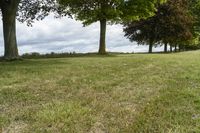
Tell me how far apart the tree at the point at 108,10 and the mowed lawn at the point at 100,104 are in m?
19.9

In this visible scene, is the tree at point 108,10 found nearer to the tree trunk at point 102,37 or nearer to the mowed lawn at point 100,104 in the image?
the tree trunk at point 102,37

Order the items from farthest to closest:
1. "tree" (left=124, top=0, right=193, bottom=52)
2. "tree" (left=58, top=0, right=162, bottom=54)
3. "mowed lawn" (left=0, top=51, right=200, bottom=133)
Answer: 1. "tree" (left=124, top=0, right=193, bottom=52)
2. "tree" (left=58, top=0, right=162, bottom=54)
3. "mowed lawn" (left=0, top=51, right=200, bottom=133)

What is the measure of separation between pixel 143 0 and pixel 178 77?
19.9m

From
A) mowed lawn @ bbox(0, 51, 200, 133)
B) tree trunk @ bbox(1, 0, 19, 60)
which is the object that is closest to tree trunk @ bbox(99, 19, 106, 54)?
tree trunk @ bbox(1, 0, 19, 60)

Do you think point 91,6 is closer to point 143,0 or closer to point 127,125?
point 143,0

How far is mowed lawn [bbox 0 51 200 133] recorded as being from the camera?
6418mm

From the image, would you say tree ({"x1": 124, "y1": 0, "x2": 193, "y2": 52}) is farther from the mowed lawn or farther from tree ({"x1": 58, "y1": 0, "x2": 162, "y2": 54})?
the mowed lawn

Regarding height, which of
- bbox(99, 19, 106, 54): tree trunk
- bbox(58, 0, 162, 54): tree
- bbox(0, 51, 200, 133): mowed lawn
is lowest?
bbox(0, 51, 200, 133): mowed lawn

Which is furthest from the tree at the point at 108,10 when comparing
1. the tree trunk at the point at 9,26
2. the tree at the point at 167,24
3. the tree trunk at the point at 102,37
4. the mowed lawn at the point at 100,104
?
the mowed lawn at the point at 100,104

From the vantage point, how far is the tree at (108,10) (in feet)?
103

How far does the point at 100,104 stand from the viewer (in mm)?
7969

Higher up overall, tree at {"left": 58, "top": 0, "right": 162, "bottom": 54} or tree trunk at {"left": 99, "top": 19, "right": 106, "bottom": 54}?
tree at {"left": 58, "top": 0, "right": 162, "bottom": 54}

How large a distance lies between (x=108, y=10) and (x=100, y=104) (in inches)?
941

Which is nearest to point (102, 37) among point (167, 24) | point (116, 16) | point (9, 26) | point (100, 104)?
point (116, 16)
